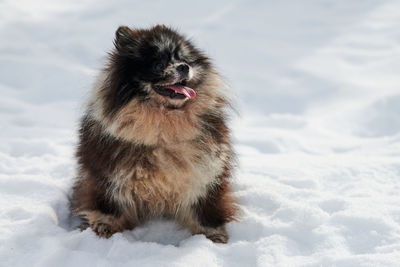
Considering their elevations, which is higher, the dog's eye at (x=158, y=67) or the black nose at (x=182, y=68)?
the black nose at (x=182, y=68)

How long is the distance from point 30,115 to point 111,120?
3.32m

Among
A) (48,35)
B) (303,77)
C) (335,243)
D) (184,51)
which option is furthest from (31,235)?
(48,35)

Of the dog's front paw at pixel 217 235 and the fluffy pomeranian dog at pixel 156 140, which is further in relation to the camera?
the dog's front paw at pixel 217 235

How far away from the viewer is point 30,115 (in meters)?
5.77

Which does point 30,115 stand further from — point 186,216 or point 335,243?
point 335,243

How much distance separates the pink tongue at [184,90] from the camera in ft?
9.19

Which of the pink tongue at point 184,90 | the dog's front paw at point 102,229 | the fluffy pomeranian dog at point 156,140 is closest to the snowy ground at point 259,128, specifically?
the dog's front paw at point 102,229

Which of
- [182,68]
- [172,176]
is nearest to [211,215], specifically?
[172,176]

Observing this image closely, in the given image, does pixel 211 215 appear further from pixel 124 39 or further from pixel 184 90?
pixel 124 39

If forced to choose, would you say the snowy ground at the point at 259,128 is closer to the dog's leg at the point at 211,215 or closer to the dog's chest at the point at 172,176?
the dog's leg at the point at 211,215

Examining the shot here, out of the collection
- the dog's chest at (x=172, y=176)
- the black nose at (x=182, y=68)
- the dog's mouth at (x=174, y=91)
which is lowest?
the dog's chest at (x=172, y=176)

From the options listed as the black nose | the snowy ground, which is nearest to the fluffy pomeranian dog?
the black nose

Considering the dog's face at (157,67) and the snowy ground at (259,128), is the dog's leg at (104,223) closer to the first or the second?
the snowy ground at (259,128)

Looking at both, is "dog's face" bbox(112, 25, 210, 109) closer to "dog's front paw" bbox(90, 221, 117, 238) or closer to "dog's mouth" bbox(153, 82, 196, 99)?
"dog's mouth" bbox(153, 82, 196, 99)
